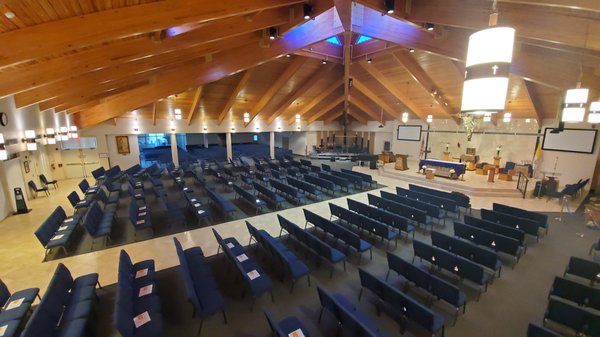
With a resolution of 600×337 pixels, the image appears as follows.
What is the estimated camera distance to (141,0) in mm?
3578

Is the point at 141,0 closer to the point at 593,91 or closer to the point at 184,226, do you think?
the point at 184,226

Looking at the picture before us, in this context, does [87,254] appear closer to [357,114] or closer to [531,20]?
[531,20]

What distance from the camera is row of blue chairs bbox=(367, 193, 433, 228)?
6.97 meters

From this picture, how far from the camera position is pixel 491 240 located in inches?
222

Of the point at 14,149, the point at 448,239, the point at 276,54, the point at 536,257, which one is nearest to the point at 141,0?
the point at 276,54

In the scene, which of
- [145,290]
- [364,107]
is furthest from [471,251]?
[364,107]

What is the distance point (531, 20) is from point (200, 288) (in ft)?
25.8

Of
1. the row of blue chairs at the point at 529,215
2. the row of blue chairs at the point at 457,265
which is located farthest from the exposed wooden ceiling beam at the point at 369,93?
the row of blue chairs at the point at 457,265

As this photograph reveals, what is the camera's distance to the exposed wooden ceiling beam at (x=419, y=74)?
34.9 feet

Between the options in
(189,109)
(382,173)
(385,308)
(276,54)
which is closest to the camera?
(385,308)

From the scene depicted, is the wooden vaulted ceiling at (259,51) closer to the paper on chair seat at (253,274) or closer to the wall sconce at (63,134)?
the wall sconce at (63,134)

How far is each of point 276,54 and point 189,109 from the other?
8468mm

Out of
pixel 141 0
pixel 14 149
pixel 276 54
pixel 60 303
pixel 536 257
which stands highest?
pixel 276 54

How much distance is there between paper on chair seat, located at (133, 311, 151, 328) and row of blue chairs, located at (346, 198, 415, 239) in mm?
5782
